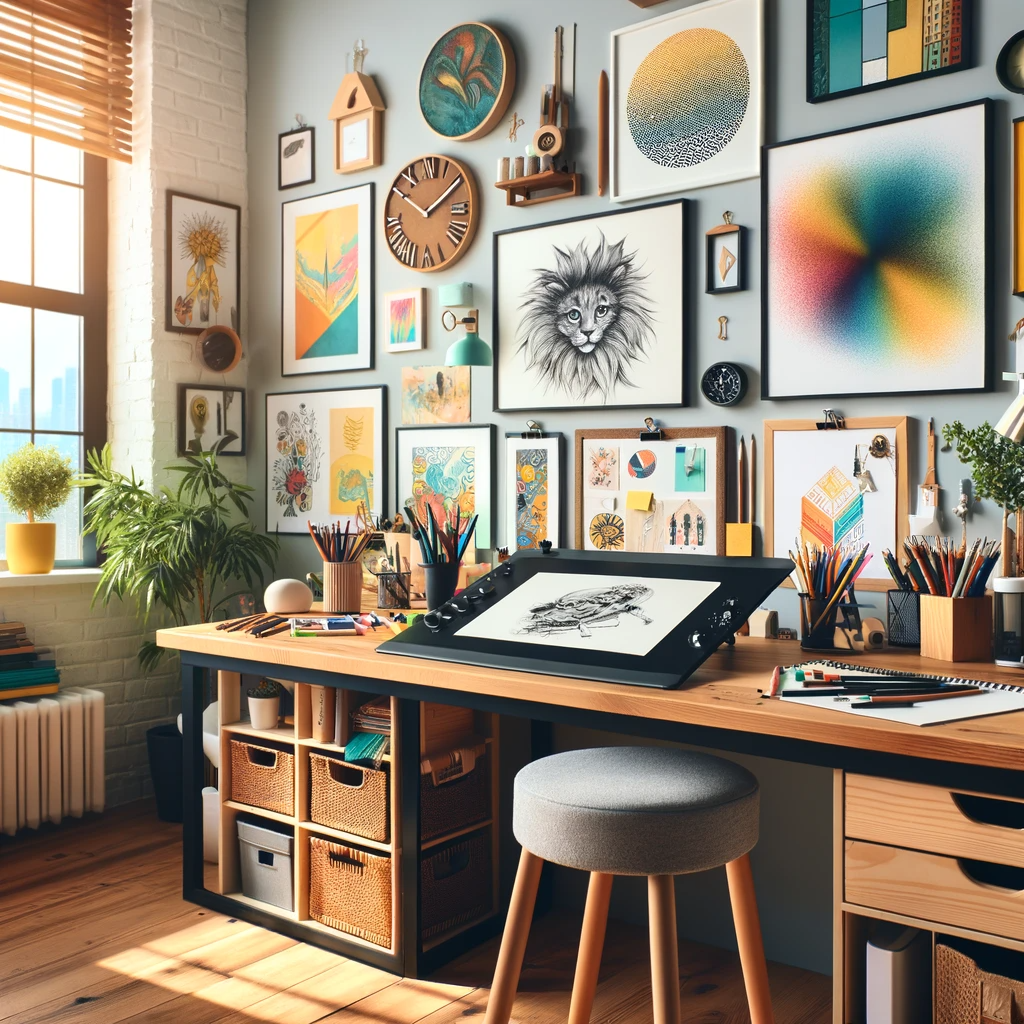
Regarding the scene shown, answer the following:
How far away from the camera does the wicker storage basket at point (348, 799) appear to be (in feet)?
8.09

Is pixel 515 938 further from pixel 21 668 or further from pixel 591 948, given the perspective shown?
pixel 21 668

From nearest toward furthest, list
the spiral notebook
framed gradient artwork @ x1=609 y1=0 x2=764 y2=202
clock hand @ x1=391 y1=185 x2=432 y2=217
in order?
the spiral notebook → framed gradient artwork @ x1=609 y1=0 x2=764 y2=202 → clock hand @ x1=391 y1=185 x2=432 y2=217

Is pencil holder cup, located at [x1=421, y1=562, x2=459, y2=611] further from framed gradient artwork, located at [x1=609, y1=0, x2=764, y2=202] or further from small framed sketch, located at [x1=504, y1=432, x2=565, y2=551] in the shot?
framed gradient artwork, located at [x1=609, y1=0, x2=764, y2=202]

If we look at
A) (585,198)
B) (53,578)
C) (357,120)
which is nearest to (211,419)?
(53,578)

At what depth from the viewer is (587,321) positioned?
2.93 meters

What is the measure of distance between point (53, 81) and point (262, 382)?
126 cm

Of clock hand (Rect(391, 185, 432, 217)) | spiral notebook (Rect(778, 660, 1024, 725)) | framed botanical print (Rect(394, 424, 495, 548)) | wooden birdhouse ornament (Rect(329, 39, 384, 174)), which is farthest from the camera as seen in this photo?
wooden birdhouse ornament (Rect(329, 39, 384, 174))

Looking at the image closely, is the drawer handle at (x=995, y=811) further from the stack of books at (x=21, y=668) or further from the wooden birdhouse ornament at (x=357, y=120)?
the stack of books at (x=21, y=668)

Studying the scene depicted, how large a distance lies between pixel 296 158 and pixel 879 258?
2249mm

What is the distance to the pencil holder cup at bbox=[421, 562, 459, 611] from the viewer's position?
105 inches

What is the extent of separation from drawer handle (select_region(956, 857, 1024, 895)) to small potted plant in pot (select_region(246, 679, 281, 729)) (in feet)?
5.97

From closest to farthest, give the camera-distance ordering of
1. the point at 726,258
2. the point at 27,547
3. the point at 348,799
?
the point at 348,799
the point at 726,258
the point at 27,547

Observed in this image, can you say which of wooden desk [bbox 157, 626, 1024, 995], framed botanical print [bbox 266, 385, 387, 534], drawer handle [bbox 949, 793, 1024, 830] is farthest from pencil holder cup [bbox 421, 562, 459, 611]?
drawer handle [bbox 949, 793, 1024, 830]

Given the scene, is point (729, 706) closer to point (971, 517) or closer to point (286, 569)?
point (971, 517)
